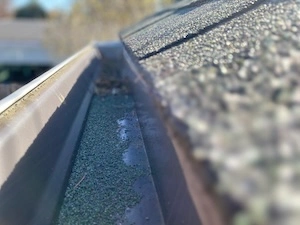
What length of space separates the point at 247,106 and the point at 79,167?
67.4 inches

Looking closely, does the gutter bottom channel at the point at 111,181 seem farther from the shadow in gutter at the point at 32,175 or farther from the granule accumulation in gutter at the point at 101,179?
the shadow in gutter at the point at 32,175

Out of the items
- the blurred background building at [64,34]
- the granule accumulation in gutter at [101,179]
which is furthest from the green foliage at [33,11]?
the granule accumulation in gutter at [101,179]

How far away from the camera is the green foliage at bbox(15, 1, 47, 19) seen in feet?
121

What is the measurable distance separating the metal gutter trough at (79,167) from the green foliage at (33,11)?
35.4 m

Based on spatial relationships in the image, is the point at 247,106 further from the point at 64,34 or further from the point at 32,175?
the point at 64,34

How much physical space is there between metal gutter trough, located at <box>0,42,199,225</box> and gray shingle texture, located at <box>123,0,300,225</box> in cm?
35

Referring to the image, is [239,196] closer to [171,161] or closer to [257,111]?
[257,111]

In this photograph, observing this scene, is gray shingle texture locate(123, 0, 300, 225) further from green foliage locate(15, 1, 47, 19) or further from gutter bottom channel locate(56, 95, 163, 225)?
green foliage locate(15, 1, 47, 19)

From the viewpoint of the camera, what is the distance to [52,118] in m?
2.71

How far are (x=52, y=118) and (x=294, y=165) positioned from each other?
205 centimetres

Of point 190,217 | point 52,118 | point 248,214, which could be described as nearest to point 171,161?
point 190,217

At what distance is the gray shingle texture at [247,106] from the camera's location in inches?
31.3

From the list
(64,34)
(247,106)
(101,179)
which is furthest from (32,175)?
(64,34)

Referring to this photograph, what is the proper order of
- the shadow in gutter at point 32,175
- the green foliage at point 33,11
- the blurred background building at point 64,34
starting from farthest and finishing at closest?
the green foliage at point 33,11, the blurred background building at point 64,34, the shadow in gutter at point 32,175
